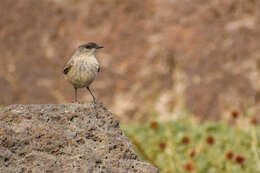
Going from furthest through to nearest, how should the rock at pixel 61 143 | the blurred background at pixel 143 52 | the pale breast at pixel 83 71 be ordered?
the blurred background at pixel 143 52, the pale breast at pixel 83 71, the rock at pixel 61 143

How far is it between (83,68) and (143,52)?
5.41 metres

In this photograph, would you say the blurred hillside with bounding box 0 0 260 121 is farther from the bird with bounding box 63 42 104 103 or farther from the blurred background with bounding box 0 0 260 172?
the bird with bounding box 63 42 104 103

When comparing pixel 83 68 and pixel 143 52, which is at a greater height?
pixel 143 52

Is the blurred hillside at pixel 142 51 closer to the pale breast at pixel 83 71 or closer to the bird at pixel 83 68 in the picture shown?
the bird at pixel 83 68

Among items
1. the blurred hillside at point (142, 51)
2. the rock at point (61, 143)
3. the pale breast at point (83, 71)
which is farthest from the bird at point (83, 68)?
the blurred hillside at point (142, 51)

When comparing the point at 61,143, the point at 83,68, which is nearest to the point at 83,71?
the point at 83,68

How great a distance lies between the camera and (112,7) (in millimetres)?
10086

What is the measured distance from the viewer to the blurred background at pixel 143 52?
380 inches

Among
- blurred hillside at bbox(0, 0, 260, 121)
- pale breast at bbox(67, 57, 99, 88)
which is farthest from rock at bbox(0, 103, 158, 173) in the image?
blurred hillside at bbox(0, 0, 260, 121)

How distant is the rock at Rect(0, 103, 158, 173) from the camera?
3.05 meters

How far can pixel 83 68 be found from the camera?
454 centimetres

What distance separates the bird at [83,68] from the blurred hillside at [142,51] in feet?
15.6

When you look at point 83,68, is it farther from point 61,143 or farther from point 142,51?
point 142,51

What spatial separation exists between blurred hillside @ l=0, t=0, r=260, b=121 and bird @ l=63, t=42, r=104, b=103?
15.6 ft
